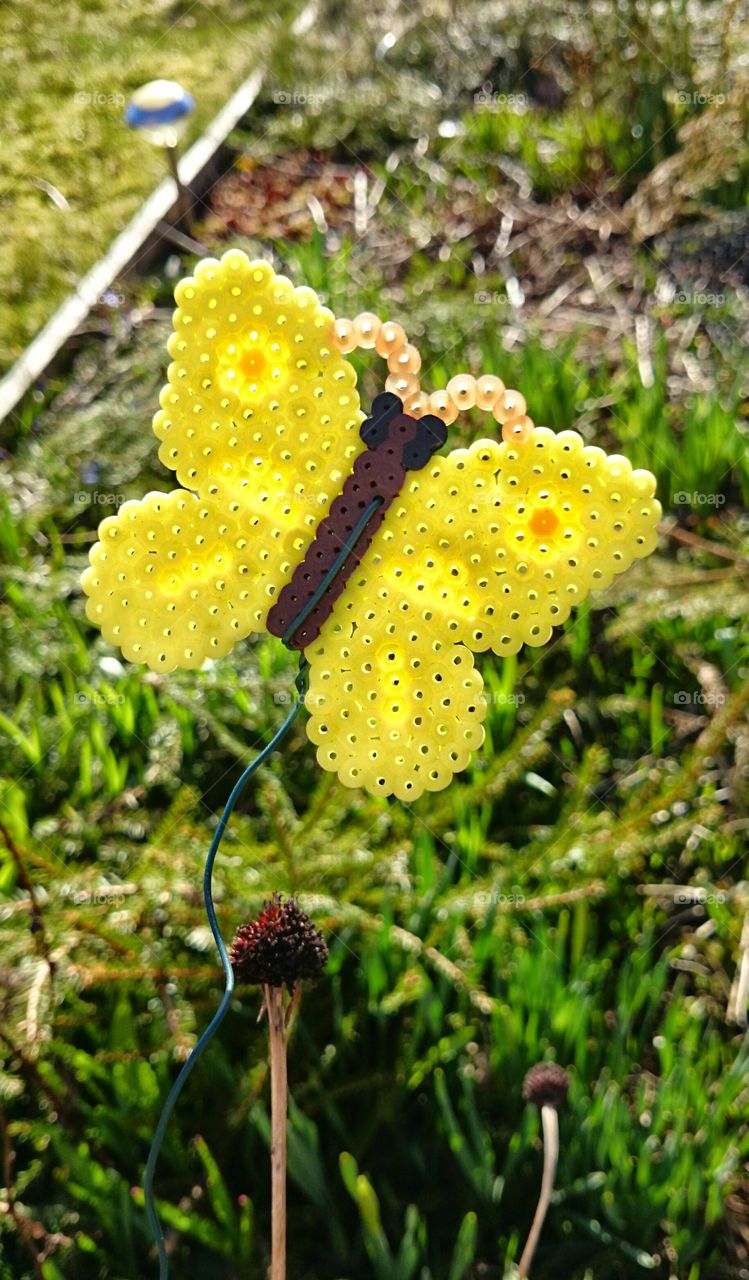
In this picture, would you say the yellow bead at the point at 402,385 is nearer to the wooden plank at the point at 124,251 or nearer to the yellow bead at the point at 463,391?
the yellow bead at the point at 463,391

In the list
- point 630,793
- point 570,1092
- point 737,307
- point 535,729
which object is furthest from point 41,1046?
point 737,307

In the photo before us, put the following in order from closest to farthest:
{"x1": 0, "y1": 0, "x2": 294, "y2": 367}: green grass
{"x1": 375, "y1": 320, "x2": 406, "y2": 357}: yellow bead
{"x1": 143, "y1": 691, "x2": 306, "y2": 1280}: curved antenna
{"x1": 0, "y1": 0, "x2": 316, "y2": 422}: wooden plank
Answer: {"x1": 143, "y1": 691, "x2": 306, "y2": 1280}: curved antenna, {"x1": 375, "y1": 320, "x2": 406, "y2": 357}: yellow bead, {"x1": 0, "y1": 0, "x2": 316, "y2": 422}: wooden plank, {"x1": 0, "y1": 0, "x2": 294, "y2": 367}: green grass

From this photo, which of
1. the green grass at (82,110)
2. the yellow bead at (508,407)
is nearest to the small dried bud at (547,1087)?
the yellow bead at (508,407)

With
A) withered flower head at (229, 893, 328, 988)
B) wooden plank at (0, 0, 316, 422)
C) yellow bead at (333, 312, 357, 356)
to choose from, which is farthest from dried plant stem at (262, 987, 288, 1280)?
wooden plank at (0, 0, 316, 422)

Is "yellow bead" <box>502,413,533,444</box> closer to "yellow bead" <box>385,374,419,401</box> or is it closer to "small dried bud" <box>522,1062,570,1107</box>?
"yellow bead" <box>385,374,419,401</box>

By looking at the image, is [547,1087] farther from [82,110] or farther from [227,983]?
[82,110]

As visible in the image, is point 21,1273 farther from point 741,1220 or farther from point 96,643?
point 96,643
